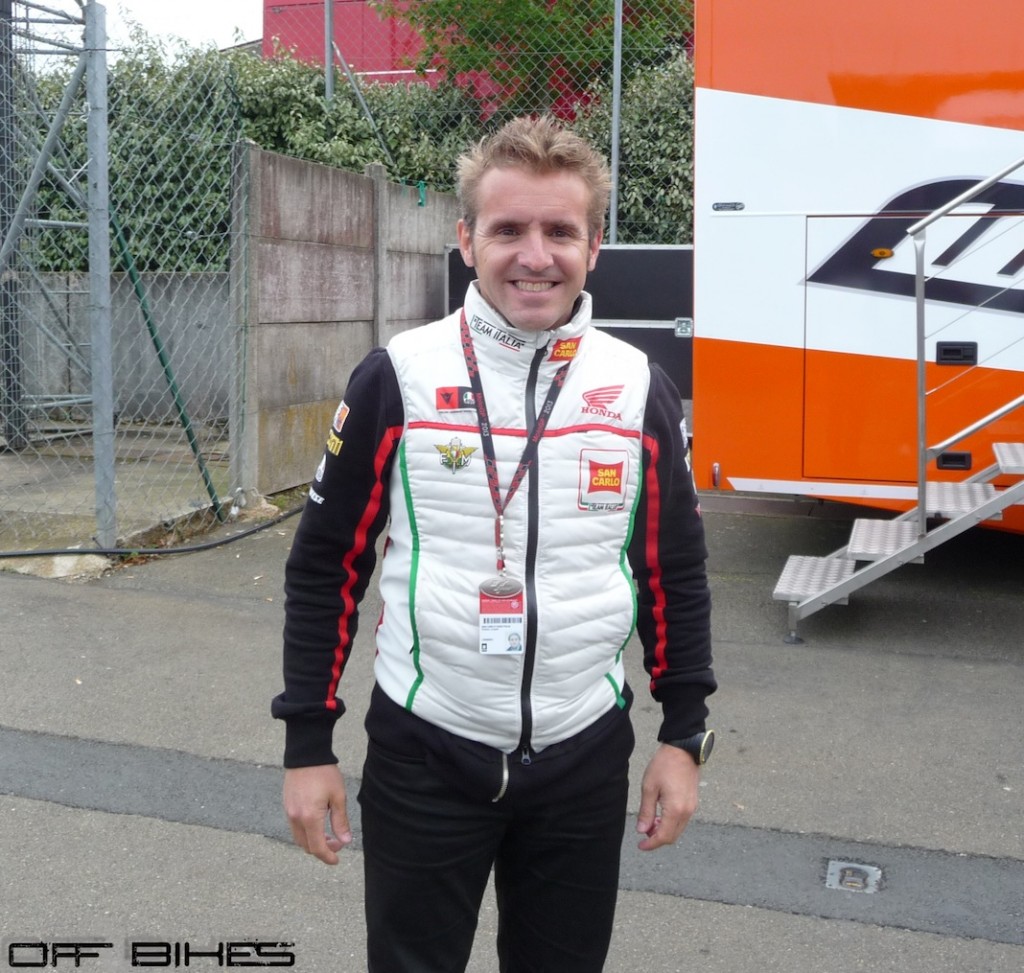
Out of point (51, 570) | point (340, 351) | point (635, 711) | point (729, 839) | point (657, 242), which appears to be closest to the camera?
point (729, 839)

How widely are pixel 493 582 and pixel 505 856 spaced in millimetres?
502

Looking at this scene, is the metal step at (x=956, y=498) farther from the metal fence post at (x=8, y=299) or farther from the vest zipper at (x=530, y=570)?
the metal fence post at (x=8, y=299)

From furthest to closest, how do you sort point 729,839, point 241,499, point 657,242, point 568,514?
point 657,242 → point 241,499 → point 729,839 → point 568,514

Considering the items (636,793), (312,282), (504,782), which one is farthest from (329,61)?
(504,782)

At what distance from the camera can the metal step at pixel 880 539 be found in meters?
5.84

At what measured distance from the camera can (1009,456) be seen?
5926mm

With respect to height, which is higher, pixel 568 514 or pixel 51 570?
pixel 568 514

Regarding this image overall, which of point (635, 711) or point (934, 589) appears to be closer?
point (635, 711)

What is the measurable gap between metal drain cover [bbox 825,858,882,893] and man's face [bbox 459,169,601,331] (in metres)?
2.21

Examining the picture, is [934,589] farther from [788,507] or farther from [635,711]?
[635,711]

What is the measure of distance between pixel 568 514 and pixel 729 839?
2141 millimetres

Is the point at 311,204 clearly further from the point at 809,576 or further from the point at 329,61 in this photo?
the point at 329,61

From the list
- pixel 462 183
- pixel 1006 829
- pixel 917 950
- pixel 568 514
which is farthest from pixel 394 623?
pixel 1006 829

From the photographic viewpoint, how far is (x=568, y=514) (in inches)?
78.8
